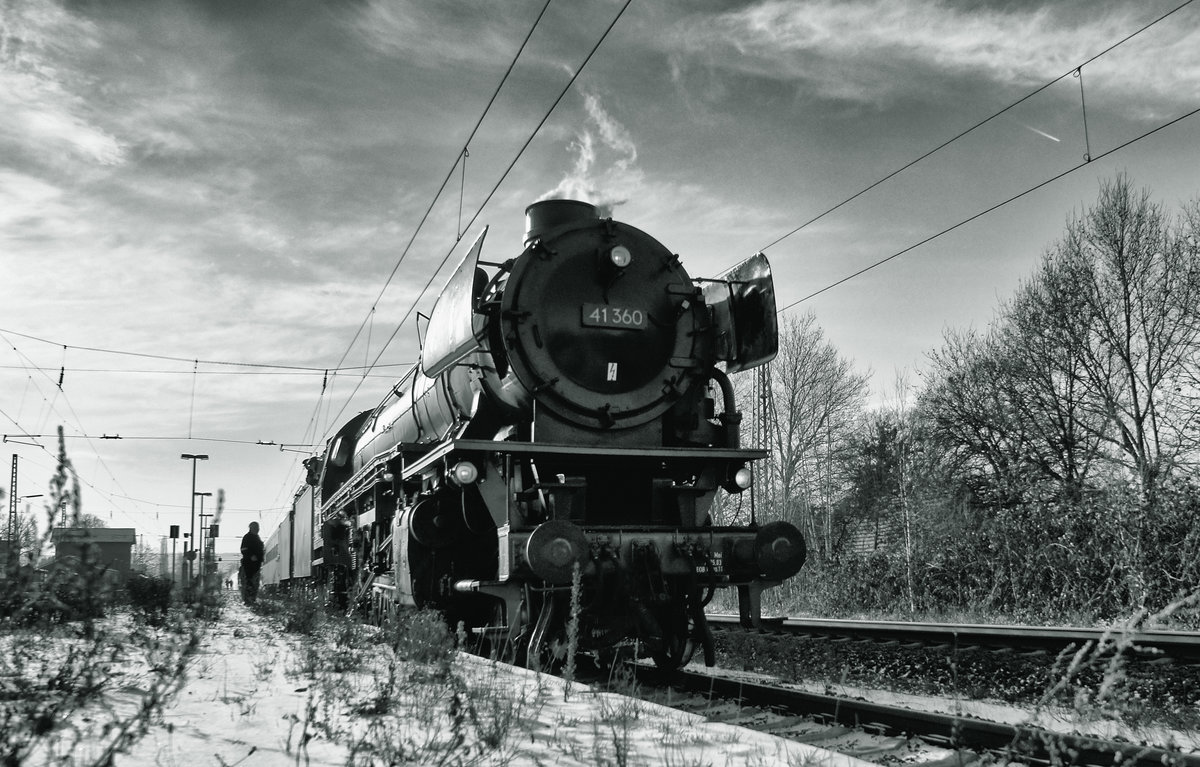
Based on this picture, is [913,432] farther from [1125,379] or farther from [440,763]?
[440,763]

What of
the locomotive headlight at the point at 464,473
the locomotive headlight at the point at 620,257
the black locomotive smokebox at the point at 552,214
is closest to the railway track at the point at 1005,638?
the locomotive headlight at the point at 464,473

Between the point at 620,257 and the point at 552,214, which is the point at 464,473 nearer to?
the point at 620,257

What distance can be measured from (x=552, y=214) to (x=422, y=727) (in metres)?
4.90

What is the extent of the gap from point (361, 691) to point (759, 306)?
4501mm

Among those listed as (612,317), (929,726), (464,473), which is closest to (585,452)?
(464,473)

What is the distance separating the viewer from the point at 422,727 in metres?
4.11

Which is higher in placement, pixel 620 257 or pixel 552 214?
pixel 552 214

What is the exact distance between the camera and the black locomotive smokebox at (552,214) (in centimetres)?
800

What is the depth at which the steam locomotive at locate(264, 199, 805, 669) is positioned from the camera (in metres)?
6.68

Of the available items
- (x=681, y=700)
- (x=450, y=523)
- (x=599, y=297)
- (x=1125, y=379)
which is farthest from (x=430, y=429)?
(x=1125, y=379)

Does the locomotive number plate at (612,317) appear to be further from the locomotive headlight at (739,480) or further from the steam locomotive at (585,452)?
the locomotive headlight at (739,480)

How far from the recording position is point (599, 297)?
7.49 m

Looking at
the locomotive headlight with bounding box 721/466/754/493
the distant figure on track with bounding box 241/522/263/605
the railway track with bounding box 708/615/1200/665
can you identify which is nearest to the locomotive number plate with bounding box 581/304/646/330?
the locomotive headlight with bounding box 721/466/754/493

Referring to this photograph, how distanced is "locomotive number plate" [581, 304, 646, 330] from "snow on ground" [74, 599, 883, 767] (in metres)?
2.71
